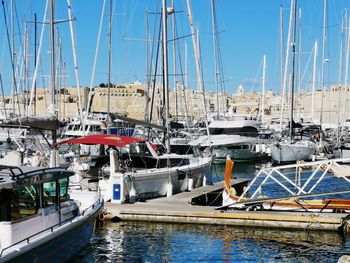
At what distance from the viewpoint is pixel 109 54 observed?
122ft

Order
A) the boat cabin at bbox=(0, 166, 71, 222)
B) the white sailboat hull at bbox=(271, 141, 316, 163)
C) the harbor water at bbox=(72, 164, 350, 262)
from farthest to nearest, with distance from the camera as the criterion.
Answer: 1. the white sailboat hull at bbox=(271, 141, 316, 163)
2. the harbor water at bbox=(72, 164, 350, 262)
3. the boat cabin at bbox=(0, 166, 71, 222)

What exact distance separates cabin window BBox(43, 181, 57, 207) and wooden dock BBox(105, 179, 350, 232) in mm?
6274

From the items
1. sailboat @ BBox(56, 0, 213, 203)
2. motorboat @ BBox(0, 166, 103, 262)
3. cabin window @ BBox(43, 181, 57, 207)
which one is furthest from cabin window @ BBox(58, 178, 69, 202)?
sailboat @ BBox(56, 0, 213, 203)

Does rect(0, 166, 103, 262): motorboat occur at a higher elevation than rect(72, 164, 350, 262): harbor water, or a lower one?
higher

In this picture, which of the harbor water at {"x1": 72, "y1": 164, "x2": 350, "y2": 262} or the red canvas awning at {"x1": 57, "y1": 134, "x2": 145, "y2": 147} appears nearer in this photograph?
the harbor water at {"x1": 72, "y1": 164, "x2": 350, "y2": 262}

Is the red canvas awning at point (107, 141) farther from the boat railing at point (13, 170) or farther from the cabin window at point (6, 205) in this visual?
the cabin window at point (6, 205)

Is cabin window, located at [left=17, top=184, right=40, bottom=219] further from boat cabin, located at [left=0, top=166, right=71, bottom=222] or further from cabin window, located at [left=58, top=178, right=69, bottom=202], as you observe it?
cabin window, located at [left=58, top=178, right=69, bottom=202]

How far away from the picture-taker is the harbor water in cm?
1527

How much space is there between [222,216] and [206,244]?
216 centimetres

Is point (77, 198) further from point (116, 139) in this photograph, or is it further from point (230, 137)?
point (230, 137)

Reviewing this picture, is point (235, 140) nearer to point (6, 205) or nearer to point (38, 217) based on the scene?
point (38, 217)

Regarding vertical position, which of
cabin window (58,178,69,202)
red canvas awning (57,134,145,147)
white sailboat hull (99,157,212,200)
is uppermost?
red canvas awning (57,134,145,147)

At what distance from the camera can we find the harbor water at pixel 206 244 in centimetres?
1527

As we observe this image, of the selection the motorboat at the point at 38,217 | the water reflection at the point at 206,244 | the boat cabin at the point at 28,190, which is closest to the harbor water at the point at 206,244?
the water reflection at the point at 206,244
